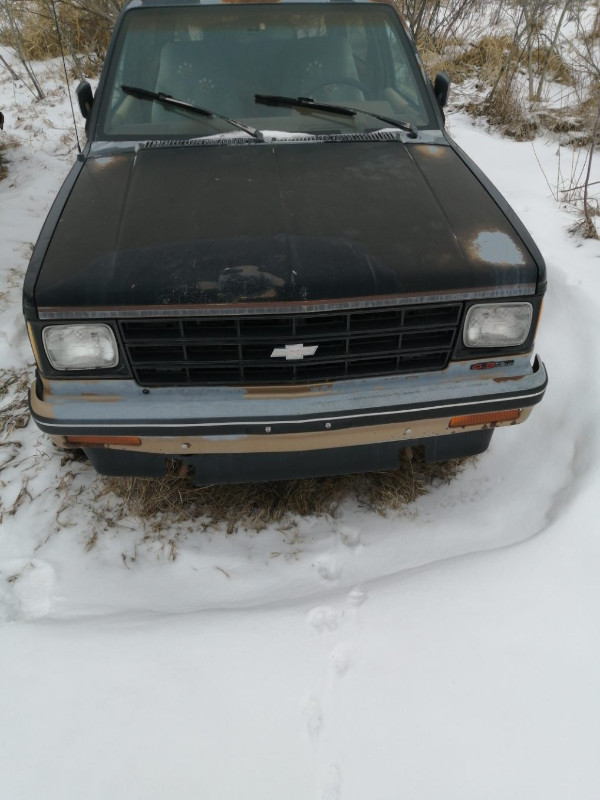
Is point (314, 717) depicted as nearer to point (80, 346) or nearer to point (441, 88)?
point (80, 346)

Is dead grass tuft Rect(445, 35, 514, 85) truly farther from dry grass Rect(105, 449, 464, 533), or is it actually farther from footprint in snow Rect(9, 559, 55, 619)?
footprint in snow Rect(9, 559, 55, 619)

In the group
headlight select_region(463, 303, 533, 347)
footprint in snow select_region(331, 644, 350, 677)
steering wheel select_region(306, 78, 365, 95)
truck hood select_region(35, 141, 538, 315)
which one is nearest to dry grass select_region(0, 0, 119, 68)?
steering wheel select_region(306, 78, 365, 95)

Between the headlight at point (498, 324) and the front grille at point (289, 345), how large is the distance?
0.21 ft

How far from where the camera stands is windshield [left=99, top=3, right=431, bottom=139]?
2.77m

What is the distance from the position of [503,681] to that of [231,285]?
147 cm

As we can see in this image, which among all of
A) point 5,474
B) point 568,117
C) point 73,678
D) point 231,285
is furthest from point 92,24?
point 73,678

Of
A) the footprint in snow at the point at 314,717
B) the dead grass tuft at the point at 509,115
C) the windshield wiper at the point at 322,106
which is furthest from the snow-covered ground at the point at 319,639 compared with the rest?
the dead grass tuft at the point at 509,115

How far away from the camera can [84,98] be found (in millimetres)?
2973

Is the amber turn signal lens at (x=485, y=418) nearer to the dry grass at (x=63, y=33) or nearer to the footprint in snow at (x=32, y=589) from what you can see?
the footprint in snow at (x=32, y=589)

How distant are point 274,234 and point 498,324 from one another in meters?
0.82

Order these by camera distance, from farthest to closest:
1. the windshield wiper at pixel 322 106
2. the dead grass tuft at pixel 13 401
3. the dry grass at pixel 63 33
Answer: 1. the dry grass at pixel 63 33
2. the dead grass tuft at pixel 13 401
3. the windshield wiper at pixel 322 106

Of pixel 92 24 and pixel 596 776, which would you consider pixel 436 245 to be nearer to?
pixel 596 776

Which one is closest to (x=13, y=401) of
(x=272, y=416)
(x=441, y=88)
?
(x=272, y=416)

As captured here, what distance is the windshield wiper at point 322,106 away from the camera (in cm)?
275
